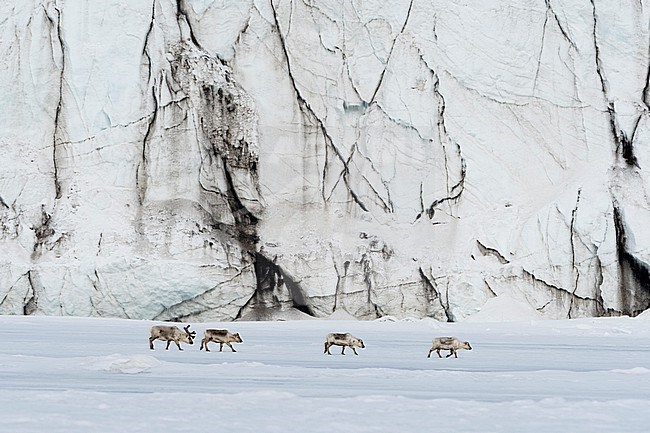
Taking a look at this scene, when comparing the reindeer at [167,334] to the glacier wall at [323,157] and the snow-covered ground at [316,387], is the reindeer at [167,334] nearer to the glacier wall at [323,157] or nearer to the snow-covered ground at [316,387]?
the snow-covered ground at [316,387]

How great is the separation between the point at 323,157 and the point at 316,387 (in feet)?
40.6

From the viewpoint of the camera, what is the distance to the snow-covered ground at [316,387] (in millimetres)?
3887

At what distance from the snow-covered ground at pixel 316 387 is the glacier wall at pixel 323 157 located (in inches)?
216

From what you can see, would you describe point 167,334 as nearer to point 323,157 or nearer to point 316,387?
point 316,387

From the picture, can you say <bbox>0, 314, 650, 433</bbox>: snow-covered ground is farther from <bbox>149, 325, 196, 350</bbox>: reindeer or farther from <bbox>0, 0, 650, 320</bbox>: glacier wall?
<bbox>0, 0, 650, 320</bbox>: glacier wall

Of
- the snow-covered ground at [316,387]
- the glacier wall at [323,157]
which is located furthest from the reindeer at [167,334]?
the glacier wall at [323,157]

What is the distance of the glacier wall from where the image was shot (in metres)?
15.8

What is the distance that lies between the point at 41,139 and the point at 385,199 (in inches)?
293

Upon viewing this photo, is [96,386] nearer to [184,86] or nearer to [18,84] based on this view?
[184,86]

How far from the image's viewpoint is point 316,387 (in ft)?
17.5

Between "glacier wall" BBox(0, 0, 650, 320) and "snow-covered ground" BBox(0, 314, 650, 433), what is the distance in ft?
18.0

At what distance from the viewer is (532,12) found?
57.8ft

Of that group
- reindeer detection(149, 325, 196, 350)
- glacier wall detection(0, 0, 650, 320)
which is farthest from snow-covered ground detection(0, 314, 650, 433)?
glacier wall detection(0, 0, 650, 320)

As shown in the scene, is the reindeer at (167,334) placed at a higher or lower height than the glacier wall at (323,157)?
lower
